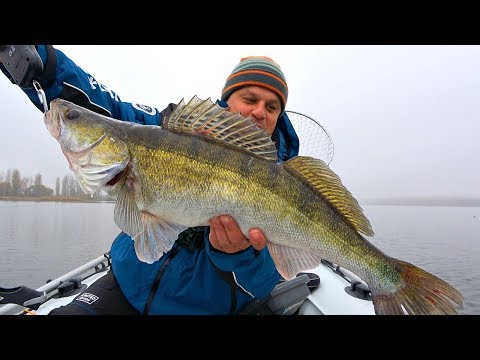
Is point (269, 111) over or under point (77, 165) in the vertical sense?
over

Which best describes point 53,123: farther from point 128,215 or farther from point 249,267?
point 249,267

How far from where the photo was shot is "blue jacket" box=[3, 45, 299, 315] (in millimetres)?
2250

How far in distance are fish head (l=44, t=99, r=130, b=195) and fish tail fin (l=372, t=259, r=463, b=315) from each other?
198 centimetres

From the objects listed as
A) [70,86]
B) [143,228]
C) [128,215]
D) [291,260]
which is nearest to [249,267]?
[291,260]

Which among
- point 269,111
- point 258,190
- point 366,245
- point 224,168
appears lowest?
point 366,245

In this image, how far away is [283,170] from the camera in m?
2.07

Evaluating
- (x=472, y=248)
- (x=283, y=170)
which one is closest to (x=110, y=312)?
(x=283, y=170)

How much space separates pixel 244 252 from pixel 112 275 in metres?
1.34

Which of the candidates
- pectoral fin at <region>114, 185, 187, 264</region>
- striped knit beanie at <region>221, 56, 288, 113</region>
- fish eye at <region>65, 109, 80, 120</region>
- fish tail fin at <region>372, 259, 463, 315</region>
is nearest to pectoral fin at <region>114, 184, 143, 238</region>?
pectoral fin at <region>114, 185, 187, 264</region>

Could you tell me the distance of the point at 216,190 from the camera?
195cm

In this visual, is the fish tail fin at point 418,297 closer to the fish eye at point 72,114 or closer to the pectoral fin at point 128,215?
the pectoral fin at point 128,215

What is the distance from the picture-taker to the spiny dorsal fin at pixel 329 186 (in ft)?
6.86

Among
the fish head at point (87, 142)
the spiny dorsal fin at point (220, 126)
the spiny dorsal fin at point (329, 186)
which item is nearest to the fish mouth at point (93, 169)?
the fish head at point (87, 142)
